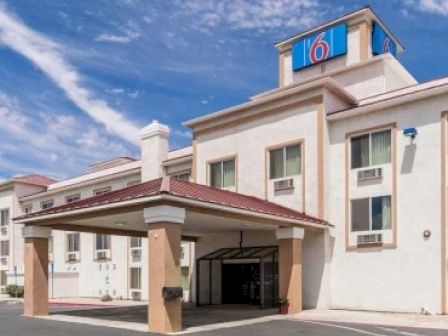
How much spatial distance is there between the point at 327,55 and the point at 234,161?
9.99 m

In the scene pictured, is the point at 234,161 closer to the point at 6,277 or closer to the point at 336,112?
the point at 336,112

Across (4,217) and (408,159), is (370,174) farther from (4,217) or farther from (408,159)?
(4,217)

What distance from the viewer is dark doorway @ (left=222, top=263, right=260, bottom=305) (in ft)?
84.1

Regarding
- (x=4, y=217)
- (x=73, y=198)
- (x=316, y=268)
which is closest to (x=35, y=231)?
(x=316, y=268)

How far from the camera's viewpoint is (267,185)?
24.5 metres

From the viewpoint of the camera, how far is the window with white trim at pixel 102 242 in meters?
36.2

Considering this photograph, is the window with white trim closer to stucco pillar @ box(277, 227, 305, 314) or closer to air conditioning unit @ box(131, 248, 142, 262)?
air conditioning unit @ box(131, 248, 142, 262)

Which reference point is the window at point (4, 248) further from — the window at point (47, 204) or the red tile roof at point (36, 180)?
the window at point (47, 204)

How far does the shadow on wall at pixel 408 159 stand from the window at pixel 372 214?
4.14 feet

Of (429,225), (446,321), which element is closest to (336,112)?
(429,225)

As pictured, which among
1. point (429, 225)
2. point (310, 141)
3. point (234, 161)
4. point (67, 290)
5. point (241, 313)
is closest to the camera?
point (429, 225)

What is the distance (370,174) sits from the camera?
21.8m

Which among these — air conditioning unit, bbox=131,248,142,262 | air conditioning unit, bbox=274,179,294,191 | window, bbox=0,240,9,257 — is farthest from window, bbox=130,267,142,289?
window, bbox=0,240,9,257

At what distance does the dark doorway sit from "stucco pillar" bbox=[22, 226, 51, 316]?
864 centimetres
